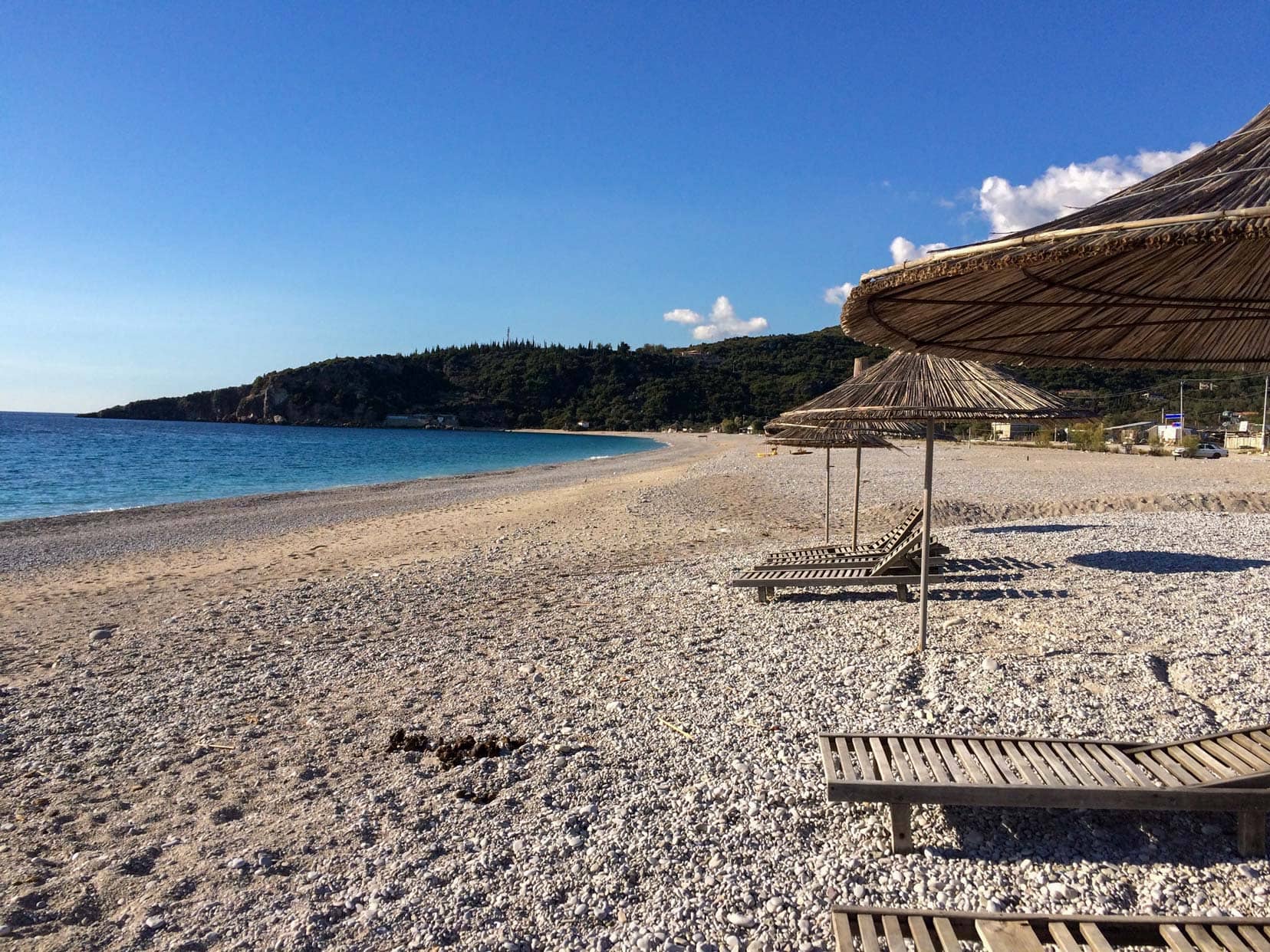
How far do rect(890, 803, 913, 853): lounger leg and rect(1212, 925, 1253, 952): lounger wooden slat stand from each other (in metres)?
0.91

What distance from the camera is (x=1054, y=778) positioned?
282 centimetres

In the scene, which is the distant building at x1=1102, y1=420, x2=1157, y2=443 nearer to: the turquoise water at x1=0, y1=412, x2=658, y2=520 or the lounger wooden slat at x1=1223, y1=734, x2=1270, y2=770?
the turquoise water at x1=0, y1=412, x2=658, y2=520

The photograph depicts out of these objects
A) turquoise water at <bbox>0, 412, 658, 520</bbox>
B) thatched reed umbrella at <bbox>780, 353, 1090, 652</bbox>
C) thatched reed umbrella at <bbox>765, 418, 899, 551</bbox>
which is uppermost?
thatched reed umbrella at <bbox>780, 353, 1090, 652</bbox>

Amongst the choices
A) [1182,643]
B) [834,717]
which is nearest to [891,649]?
[834,717]

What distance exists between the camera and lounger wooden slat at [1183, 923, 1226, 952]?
1.97 m

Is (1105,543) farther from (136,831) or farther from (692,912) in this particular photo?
(136,831)

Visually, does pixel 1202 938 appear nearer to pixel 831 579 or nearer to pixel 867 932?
pixel 867 932

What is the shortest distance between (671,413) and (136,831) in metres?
86.6

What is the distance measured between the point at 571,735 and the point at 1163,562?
6.70 meters

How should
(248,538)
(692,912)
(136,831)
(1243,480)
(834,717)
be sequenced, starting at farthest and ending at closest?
(1243,480)
(248,538)
(834,717)
(136,831)
(692,912)

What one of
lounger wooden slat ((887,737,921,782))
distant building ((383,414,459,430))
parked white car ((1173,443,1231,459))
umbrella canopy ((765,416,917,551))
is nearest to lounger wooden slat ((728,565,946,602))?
umbrella canopy ((765,416,917,551))

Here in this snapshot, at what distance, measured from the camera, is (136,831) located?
10.4ft

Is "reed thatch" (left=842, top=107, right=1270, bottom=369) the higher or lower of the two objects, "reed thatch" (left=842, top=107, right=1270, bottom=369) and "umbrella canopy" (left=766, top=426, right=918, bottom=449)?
the higher

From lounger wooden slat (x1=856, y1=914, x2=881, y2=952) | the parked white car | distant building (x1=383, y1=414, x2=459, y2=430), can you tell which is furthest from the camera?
distant building (x1=383, y1=414, x2=459, y2=430)
